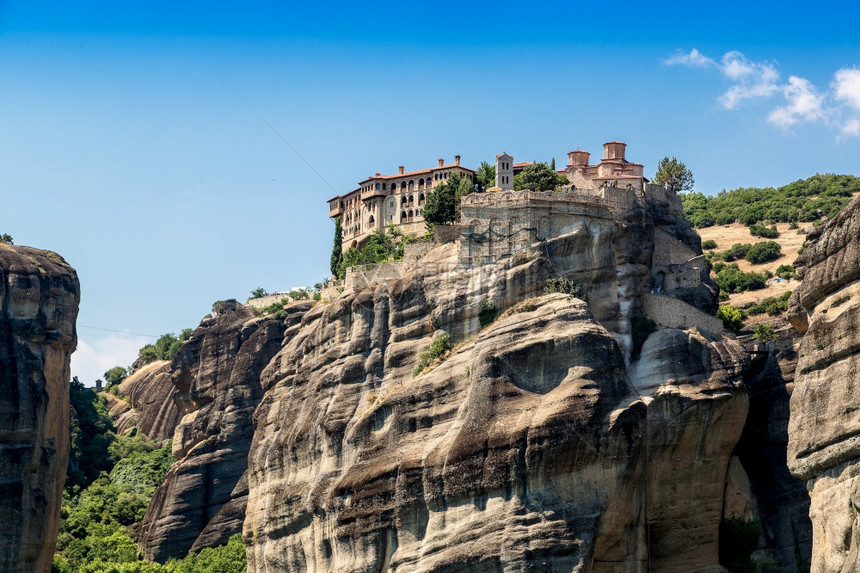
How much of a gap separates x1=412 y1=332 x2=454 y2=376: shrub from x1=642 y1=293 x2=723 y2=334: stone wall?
398 inches

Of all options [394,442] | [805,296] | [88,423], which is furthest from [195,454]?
[805,296]

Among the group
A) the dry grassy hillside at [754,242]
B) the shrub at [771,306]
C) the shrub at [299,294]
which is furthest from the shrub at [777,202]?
the shrub at [299,294]

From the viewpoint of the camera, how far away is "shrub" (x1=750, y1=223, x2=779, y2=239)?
136m

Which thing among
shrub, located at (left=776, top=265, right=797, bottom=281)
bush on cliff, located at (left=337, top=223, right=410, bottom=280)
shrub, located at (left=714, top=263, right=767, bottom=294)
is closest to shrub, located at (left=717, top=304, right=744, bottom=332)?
bush on cliff, located at (left=337, top=223, right=410, bottom=280)

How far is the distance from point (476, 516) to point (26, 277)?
99.9 ft

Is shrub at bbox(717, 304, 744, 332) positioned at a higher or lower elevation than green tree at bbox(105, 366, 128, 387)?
lower

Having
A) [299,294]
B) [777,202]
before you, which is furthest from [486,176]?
[777,202]

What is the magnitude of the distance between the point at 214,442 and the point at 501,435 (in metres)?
38.0

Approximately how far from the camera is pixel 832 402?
5141 cm

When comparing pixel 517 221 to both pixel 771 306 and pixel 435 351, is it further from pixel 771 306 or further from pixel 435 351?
pixel 771 306

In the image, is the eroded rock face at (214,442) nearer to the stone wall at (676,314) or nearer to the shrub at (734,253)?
the stone wall at (676,314)

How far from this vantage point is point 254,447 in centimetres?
9794

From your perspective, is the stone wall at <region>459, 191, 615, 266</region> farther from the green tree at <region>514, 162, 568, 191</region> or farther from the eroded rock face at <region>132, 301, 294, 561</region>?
the eroded rock face at <region>132, 301, 294, 561</region>

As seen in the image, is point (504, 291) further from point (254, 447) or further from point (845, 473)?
point (845, 473)
